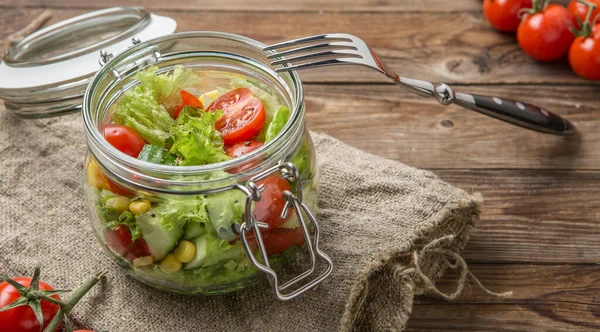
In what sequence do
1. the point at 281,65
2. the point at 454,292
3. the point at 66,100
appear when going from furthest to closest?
the point at 66,100, the point at 454,292, the point at 281,65

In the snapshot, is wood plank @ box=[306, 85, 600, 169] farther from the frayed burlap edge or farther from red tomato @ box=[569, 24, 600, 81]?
the frayed burlap edge

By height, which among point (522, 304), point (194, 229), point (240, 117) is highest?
point (240, 117)

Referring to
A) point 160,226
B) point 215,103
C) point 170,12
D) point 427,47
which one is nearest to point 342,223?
point 215,103

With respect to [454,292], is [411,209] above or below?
above

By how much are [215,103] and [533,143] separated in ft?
3.41

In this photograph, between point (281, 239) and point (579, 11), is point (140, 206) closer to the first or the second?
point (281, 239)

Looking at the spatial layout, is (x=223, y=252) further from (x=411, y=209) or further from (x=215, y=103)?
(x=411, y=209)

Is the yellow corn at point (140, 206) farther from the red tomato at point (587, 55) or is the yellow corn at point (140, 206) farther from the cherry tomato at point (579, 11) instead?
the cherry tomato at point (579, 11)

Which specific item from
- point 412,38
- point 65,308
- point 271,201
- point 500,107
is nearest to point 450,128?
point 500,107

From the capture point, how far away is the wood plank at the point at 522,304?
1.69 metres

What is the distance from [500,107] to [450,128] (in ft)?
0.82

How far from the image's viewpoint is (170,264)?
1439 millimetres

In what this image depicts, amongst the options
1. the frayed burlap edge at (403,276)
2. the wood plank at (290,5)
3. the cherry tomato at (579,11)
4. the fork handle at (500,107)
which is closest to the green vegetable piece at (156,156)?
the frayed burlap edge at (403,276)

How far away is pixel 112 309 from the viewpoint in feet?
5.26
